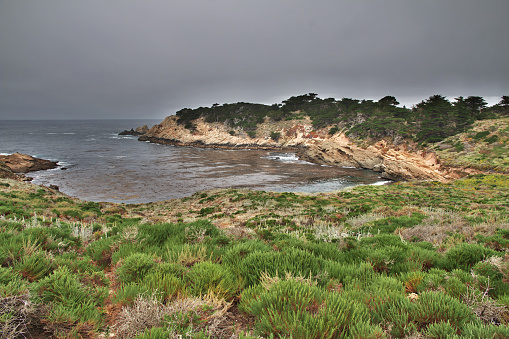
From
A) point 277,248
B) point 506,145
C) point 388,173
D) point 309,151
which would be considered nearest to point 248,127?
point 309,151

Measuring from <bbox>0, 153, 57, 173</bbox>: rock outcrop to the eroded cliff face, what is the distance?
151ft

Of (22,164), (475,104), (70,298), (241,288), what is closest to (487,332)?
(241,288)

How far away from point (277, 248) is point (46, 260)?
367cm

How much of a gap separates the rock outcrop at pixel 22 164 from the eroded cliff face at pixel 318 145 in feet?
151

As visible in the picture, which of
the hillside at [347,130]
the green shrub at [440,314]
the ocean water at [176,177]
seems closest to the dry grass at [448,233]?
the green shrub at [440,314]

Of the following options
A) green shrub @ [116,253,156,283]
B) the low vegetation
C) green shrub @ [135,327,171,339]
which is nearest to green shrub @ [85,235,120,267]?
green shrub @ [116,253,156,283]

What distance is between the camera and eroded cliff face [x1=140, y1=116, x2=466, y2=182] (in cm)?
3669

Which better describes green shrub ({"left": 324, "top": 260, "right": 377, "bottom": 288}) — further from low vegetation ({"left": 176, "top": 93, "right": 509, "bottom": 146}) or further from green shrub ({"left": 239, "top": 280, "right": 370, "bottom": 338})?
low vegetation ({"left": 176, "top": 93, "right": 509, "bottom": 146})

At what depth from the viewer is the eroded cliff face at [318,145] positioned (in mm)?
36688

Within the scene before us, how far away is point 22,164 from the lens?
38094 millimetres

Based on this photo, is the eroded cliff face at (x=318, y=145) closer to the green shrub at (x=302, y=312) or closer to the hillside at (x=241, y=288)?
the hillside at (x=241, y=288)

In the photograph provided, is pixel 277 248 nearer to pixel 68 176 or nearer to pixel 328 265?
pixel 328 265

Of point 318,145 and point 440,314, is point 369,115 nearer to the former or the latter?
point 318,145

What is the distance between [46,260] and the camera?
3.41 m
